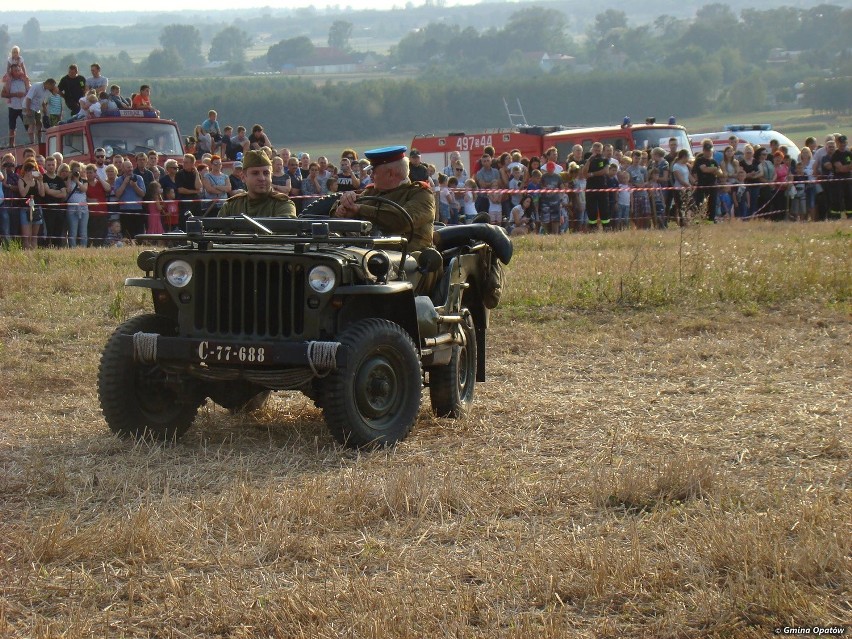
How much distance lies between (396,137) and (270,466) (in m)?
78.6

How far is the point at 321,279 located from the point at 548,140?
2546 centimetres

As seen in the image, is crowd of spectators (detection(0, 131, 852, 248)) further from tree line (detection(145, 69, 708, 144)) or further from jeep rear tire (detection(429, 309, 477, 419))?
tree line (detection(145, 69, 708, 144))

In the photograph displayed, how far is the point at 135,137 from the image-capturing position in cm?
2414

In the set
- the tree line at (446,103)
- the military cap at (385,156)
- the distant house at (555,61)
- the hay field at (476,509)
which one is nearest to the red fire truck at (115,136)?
the hay field at (476,509)

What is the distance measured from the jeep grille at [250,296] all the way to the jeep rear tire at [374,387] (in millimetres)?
357

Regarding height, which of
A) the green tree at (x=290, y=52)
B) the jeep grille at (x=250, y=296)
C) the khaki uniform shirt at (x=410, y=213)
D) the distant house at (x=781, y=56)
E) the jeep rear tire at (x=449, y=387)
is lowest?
the jeep rear tire at (x=449, y=387)

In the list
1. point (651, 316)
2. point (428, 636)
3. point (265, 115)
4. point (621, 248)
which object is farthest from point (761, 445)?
point (265, 115)

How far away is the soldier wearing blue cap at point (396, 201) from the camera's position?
8.67 meters

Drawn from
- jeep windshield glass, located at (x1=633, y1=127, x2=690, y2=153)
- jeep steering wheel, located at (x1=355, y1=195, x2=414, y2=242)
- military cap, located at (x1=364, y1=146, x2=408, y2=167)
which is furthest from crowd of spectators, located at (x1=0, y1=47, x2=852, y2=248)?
jeep steering wheel, located at (x1=355, y1=195, x2=414, y2=242)

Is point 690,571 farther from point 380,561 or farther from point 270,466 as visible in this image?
point 270,466

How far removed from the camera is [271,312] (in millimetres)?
7637

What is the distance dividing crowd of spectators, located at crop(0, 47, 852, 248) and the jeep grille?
10171 mm

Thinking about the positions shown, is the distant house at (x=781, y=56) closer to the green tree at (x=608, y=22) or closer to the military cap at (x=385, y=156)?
the green tree at (x=608, y=22)

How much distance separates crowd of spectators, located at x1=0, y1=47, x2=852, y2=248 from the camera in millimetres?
19484
